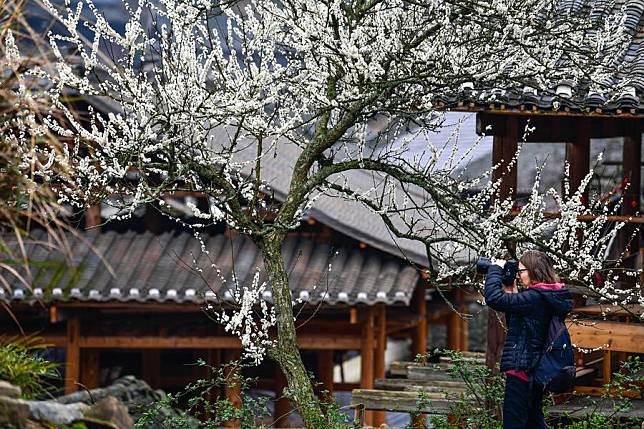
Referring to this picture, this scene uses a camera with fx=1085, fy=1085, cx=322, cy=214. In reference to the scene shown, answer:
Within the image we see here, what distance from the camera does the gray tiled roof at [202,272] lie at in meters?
13.0

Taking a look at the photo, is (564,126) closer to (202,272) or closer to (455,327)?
(202,272)

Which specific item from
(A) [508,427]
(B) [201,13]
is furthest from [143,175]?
(A) [508,427]

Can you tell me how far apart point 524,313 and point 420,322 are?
1015cm

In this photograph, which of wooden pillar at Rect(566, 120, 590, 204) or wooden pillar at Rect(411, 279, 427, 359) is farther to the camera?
wooden pillar at Rect(411, 279, 427, 359)

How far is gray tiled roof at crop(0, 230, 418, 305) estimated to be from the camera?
13039 millimetres

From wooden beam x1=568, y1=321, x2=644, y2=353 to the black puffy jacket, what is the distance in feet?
7.86

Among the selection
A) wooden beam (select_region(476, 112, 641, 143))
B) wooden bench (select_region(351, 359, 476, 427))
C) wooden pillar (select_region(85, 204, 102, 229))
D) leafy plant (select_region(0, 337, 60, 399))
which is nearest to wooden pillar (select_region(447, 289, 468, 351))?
wooden bench (select_region(351, 359, 476, 427))

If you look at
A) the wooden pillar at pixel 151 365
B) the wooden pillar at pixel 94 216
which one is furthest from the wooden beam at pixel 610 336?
the wooden pillar at pixel 151 365

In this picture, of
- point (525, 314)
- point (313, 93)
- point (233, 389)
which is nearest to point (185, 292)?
point (233, 389)

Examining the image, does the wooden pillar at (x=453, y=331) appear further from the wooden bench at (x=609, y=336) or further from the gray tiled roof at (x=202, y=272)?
the wooden bench at (x=609, y=336)

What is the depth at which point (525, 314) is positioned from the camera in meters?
5.79

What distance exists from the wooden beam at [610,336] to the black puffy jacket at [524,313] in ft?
7.86

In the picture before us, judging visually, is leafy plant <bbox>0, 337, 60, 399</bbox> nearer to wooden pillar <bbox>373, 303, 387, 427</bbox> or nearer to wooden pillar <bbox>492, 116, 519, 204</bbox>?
wooden pillar <bbox>492, 116, 519, 204</bbox>

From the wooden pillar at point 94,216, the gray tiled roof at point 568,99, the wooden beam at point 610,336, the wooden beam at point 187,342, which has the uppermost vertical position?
the gray tiled roof at point 568,99
